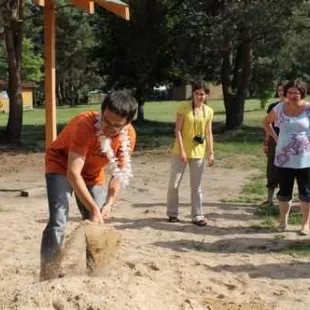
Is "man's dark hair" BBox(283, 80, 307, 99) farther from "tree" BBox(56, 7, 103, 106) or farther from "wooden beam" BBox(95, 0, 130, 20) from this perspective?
"tree" BBox(56, 7, 103, 106)

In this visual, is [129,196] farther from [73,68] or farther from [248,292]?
[73,68]

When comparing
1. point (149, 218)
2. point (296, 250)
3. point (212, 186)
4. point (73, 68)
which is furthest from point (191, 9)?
point (73, 68)

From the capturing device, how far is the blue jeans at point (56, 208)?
486 cm

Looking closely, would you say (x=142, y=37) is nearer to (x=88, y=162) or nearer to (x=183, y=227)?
(x=183, y=227)

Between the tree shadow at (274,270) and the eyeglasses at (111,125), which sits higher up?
the eyeglasses at (111,125)

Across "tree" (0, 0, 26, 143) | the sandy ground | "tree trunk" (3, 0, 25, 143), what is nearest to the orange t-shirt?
the sandy ground

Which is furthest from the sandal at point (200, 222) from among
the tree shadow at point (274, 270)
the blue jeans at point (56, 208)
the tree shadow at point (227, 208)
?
the blue jeans at point (56, 208)

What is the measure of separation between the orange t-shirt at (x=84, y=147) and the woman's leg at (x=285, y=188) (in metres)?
3.17

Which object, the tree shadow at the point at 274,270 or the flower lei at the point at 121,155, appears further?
the tree shadow at the point at 274,270

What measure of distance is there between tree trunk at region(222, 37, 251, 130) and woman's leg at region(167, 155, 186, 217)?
15.1 metres

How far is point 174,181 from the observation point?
328 inches

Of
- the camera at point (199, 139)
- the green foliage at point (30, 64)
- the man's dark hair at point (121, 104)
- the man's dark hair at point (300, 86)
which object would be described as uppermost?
the green foliage at point (30, 64)

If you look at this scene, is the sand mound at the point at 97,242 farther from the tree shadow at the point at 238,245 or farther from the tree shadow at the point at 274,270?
the tree shadow at the point at 238,245

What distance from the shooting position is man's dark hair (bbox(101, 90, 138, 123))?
4.15m
